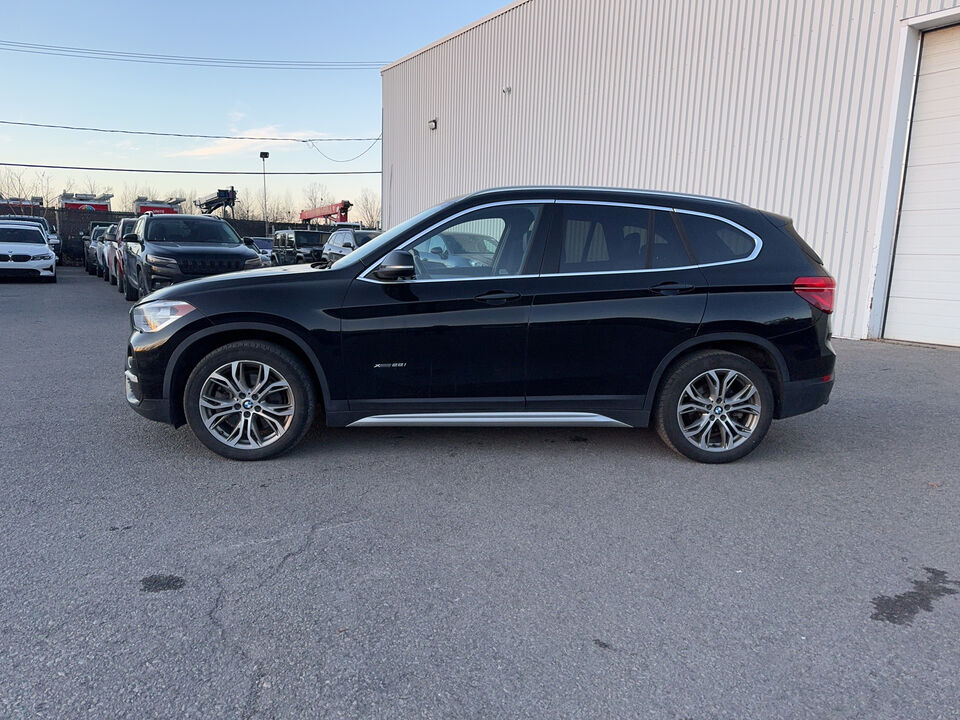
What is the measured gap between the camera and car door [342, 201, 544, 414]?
4.62 meters

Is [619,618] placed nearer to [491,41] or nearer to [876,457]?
[876,457]

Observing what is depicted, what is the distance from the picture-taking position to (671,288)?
4773mm

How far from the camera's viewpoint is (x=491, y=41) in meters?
18.5

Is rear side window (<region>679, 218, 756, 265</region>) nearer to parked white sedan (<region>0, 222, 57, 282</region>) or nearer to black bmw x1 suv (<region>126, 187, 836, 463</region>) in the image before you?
black bmw x1 suv (<region>126, 187, 836, 463</region>)

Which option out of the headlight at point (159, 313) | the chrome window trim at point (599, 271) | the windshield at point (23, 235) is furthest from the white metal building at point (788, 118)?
the windshield at point (23, 235)

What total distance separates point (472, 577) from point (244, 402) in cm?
220

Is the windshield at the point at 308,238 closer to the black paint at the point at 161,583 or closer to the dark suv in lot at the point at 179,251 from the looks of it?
the dark suv in lot at the point at 179,251

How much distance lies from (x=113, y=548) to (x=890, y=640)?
11.0 feet

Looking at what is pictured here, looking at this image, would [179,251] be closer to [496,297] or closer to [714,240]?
[496,297]

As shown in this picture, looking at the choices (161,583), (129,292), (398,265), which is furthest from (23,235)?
(161,583)

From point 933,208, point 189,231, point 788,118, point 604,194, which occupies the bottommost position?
point 189,231

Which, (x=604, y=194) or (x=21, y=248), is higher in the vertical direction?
(x=604, y=194)

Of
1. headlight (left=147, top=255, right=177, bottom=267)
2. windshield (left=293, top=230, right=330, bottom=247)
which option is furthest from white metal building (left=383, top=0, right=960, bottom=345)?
windshield (left=293, top=230, right=330, bottom=247)

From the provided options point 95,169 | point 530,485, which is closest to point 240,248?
point 530,485
